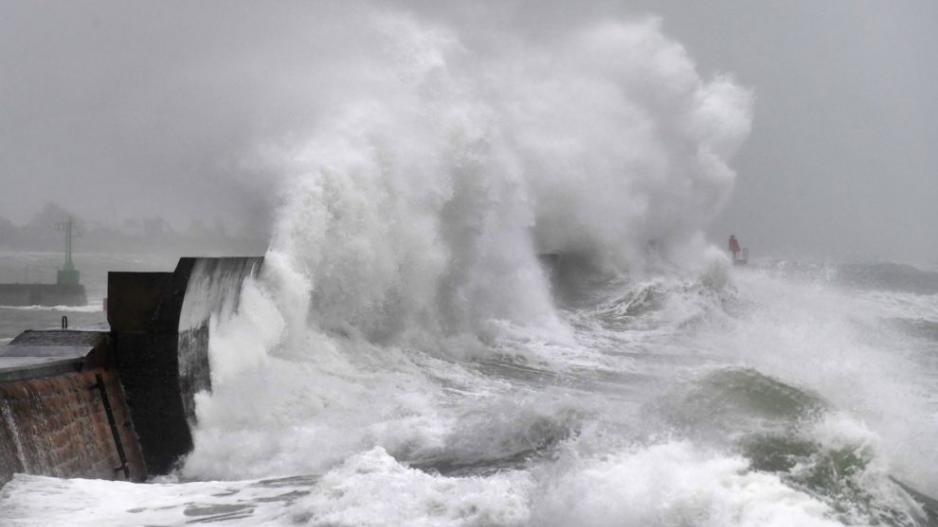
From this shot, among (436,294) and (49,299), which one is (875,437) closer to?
(436,294)

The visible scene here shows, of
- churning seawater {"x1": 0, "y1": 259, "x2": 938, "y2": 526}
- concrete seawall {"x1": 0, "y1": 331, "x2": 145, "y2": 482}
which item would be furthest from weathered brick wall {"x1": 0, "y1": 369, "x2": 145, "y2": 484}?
churning seawater {"x1": 0, "y1": 259, "x2": 938, "y2": 526}

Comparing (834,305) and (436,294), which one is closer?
(436,294)

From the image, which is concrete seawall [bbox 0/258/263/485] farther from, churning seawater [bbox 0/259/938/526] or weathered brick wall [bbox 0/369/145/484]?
churning seawater [bbox 0/259/938/526]

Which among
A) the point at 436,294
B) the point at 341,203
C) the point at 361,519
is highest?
the point at 341,203

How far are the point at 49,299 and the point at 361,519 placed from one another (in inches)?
1216

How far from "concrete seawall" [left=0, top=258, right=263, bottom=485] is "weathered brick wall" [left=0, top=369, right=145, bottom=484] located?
0.01m

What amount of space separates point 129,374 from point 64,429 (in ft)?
3.98

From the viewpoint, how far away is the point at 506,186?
2022cm

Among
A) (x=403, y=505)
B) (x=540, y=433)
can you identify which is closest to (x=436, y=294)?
(x=540, y=433)

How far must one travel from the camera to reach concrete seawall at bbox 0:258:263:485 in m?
6.92

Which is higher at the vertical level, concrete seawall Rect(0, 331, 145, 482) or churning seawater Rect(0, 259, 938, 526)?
concrete seawall Rect(0, 331, 145, 482)

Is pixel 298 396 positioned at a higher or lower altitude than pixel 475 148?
lower

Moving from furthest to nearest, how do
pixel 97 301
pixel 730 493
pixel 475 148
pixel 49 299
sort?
pixel 97 301
pixel 49 299
pixel 475 148
pixel 730 493

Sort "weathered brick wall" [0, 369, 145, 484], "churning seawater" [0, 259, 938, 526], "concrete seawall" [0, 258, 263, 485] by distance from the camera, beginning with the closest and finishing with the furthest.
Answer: "churning seawater" [0, 259, 938, 526] → "weathered brick wall" [0, 369, 145, 484] → "concrete seawall" [0, 258, 263, 485]
